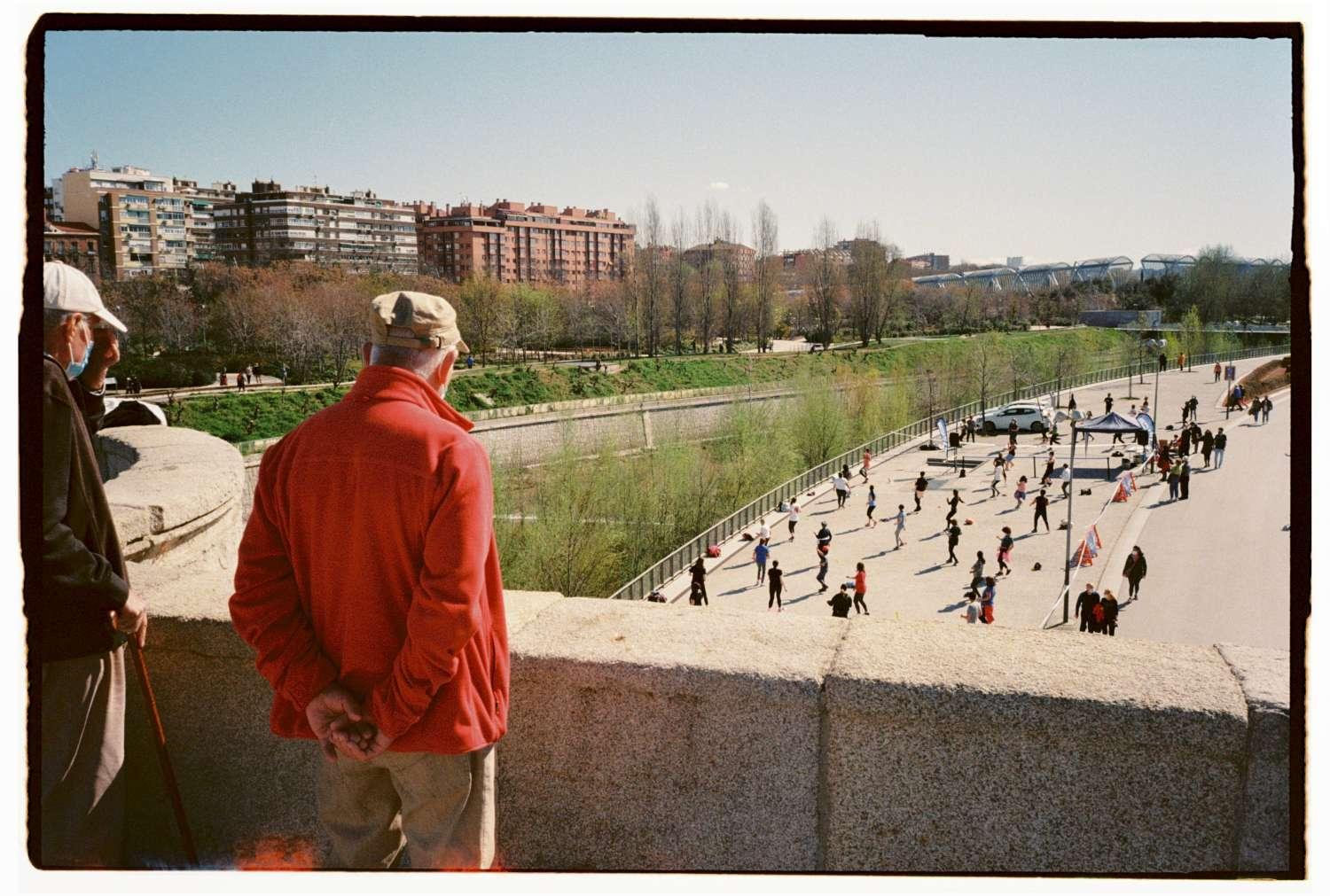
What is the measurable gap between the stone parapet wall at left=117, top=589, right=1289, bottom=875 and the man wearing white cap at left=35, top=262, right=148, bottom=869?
195mm

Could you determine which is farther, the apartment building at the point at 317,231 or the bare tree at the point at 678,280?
the bare tree at the point at 678,280

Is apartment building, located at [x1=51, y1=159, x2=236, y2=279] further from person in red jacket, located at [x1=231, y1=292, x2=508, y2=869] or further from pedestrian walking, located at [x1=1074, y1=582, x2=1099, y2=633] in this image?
pedestrian walking, located at [x1=1074, y1=582, x2=1099, y2=633]

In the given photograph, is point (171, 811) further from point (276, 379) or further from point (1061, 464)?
point (1061, 464)

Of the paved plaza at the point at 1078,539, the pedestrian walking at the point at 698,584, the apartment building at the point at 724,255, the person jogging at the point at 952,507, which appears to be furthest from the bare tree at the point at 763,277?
the pedestrian walking at the point at 698,584

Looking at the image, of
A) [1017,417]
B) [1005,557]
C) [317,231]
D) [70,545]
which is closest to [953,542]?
[1005,557]

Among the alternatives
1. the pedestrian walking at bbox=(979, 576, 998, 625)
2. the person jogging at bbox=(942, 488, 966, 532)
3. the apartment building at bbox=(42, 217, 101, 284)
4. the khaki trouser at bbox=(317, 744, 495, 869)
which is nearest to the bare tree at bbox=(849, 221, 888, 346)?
the person jogging at bbox=(942, 488, 966, 532)

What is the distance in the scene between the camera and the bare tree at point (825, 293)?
3153 centimetres

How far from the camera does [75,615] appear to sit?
1893 mm

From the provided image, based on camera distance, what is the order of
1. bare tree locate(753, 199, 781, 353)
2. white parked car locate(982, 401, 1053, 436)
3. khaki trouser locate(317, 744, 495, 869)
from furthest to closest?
white parked car locate(982, 401, 1053, 436) < bare tree locate(753, 199, 781, 353) < khaki trouser locate(317, 744, 495, 869)

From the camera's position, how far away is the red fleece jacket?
1448 mm

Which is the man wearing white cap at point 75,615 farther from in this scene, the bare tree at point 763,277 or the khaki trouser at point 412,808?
the bare tree at point 763,277

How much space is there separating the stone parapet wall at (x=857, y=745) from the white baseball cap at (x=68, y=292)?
66cm

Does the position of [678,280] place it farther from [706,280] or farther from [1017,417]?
[1017,417]

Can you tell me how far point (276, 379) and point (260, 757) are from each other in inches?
291
